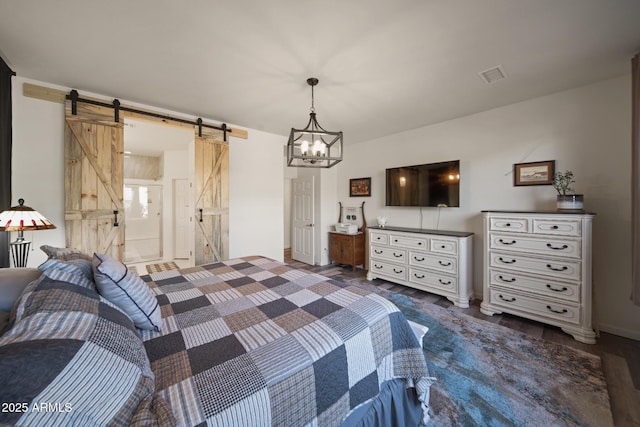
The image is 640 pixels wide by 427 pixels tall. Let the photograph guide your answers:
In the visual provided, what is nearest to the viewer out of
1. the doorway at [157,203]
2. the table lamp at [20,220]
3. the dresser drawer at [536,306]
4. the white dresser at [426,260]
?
the table lamp at [20,220]

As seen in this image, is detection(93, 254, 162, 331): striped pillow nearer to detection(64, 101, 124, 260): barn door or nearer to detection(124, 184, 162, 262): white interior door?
detection(64, 101, 124, 260): barn door

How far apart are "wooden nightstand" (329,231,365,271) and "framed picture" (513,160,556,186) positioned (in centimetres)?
260

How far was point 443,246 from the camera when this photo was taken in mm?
3240

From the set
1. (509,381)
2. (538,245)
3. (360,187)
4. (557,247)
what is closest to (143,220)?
(360,187)

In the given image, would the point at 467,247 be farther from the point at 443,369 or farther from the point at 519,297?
the point at 443,369

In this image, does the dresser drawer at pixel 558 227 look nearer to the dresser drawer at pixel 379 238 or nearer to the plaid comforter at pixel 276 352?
the dresser drawer at pixel 379 238

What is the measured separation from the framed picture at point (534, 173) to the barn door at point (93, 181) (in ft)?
16.4

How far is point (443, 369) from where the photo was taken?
187 centimetres

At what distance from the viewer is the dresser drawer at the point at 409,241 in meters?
3.43

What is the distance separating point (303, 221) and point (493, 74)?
4104 mm

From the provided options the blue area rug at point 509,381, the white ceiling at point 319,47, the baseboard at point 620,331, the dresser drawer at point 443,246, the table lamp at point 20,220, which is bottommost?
the blue area rug at point 509,381

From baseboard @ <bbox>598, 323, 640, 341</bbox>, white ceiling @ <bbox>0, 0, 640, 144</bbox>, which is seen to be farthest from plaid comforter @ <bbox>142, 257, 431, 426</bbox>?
baseboard @ <bbox>598, 323, 640, 341</bbox>

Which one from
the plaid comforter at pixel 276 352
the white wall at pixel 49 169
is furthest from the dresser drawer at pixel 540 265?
the white wall at pixel 49 169

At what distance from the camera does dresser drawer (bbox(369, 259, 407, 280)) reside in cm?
368
